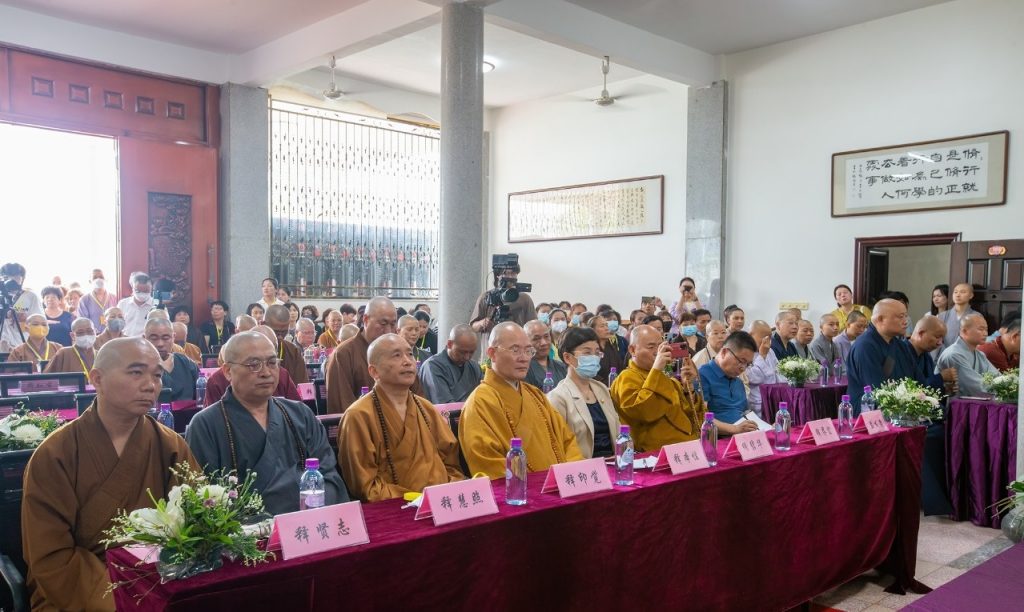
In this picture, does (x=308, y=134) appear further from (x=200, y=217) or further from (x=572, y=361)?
(x=572, y=361)

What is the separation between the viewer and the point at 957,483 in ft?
14.9

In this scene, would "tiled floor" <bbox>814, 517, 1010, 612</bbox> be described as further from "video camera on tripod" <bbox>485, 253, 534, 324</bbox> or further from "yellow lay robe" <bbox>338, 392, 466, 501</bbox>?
"video camera on tripod" <bbox>485, 253, 534, 324</bbox>

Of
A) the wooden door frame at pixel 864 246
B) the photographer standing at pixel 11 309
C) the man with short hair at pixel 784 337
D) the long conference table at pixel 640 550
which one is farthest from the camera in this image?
the wooden door frame at pixel 864 246

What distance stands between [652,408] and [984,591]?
1894 millimetres

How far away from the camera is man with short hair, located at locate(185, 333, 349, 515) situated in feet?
8.04

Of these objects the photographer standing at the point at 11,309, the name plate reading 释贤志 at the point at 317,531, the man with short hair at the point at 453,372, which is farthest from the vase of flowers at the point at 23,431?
the photographer standing at the point at 11,309

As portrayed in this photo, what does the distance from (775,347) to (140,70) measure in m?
7.45

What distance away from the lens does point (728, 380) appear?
156 inches

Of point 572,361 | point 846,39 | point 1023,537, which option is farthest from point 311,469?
point 846,39

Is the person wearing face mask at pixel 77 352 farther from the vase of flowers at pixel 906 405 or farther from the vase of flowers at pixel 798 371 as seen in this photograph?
the vase of flowers at pixel 798 371

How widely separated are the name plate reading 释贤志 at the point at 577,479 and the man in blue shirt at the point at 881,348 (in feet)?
8.81

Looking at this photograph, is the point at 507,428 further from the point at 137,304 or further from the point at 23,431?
the point at 137,304

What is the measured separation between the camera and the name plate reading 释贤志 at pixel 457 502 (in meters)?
2.03

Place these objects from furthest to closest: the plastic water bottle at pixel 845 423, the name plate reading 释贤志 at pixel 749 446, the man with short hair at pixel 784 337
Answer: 1. the man with short hair at pixel 784 337
2. the plastic water bottle at pixel 845 423
3. the name plate reading 释贤志 at pixel 749 446
